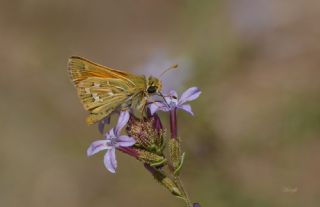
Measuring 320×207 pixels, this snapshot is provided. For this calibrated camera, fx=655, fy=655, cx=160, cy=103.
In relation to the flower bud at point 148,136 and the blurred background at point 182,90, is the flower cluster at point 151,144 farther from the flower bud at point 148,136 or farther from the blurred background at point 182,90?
the blurred background at point 182,90

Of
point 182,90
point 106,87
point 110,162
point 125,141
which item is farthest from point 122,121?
point 182,90

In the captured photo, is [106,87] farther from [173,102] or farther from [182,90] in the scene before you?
[182,90]

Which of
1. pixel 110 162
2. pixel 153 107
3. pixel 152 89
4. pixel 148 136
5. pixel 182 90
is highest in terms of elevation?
pixel 182 90

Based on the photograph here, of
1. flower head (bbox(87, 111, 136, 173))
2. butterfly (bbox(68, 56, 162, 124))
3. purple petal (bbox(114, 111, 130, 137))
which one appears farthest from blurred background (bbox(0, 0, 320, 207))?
flower head (bbox(87, 111, 136, 173))

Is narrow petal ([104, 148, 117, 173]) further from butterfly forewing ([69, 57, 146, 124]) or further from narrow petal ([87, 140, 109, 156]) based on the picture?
butterfly forewing ([69, 57, 146, 124])

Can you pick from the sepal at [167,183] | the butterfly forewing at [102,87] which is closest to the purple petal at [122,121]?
the butterfly forewing at [102,87]

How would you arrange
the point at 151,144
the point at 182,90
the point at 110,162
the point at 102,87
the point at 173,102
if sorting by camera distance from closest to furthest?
the point at 110,162 → the point at 151,144 → the point at 173,102 → the point at 102,87 → the point at 182,90
